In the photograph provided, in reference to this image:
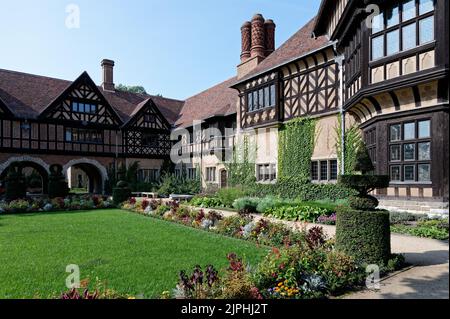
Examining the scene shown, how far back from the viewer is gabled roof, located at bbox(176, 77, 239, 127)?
26.0m

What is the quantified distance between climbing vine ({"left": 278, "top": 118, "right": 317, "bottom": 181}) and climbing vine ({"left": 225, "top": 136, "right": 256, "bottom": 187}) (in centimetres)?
281

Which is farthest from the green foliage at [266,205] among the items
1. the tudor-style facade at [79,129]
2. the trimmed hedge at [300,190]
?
the tudor-style facade at [79,129]

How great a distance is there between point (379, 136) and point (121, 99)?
2794cm

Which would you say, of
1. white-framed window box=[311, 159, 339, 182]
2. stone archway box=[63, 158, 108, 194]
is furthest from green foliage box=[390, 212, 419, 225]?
stone archway box=[63, 158, 108, 194]

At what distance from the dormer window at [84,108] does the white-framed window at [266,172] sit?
653 inches

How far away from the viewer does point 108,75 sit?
110 feet

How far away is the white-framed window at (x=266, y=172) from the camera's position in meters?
20.2

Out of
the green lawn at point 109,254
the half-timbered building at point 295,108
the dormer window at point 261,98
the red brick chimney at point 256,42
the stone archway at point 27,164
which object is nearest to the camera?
the green lawn at point 109,254

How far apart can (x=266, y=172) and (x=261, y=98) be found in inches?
189

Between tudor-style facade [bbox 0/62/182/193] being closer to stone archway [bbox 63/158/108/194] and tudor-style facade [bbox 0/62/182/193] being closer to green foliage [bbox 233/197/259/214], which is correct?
stone archway [bbox 63/158/108/194]

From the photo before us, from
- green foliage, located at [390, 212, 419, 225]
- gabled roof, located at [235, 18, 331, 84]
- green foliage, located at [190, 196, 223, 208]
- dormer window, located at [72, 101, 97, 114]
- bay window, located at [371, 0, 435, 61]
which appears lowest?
green foliage, located at [190, 196, 223, 208]

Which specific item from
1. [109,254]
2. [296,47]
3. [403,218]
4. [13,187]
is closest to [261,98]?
[296,47]

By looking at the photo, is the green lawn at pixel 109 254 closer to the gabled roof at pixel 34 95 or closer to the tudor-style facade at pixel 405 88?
the tudor-style facade at pixel 405 88

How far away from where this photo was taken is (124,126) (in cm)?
3014
